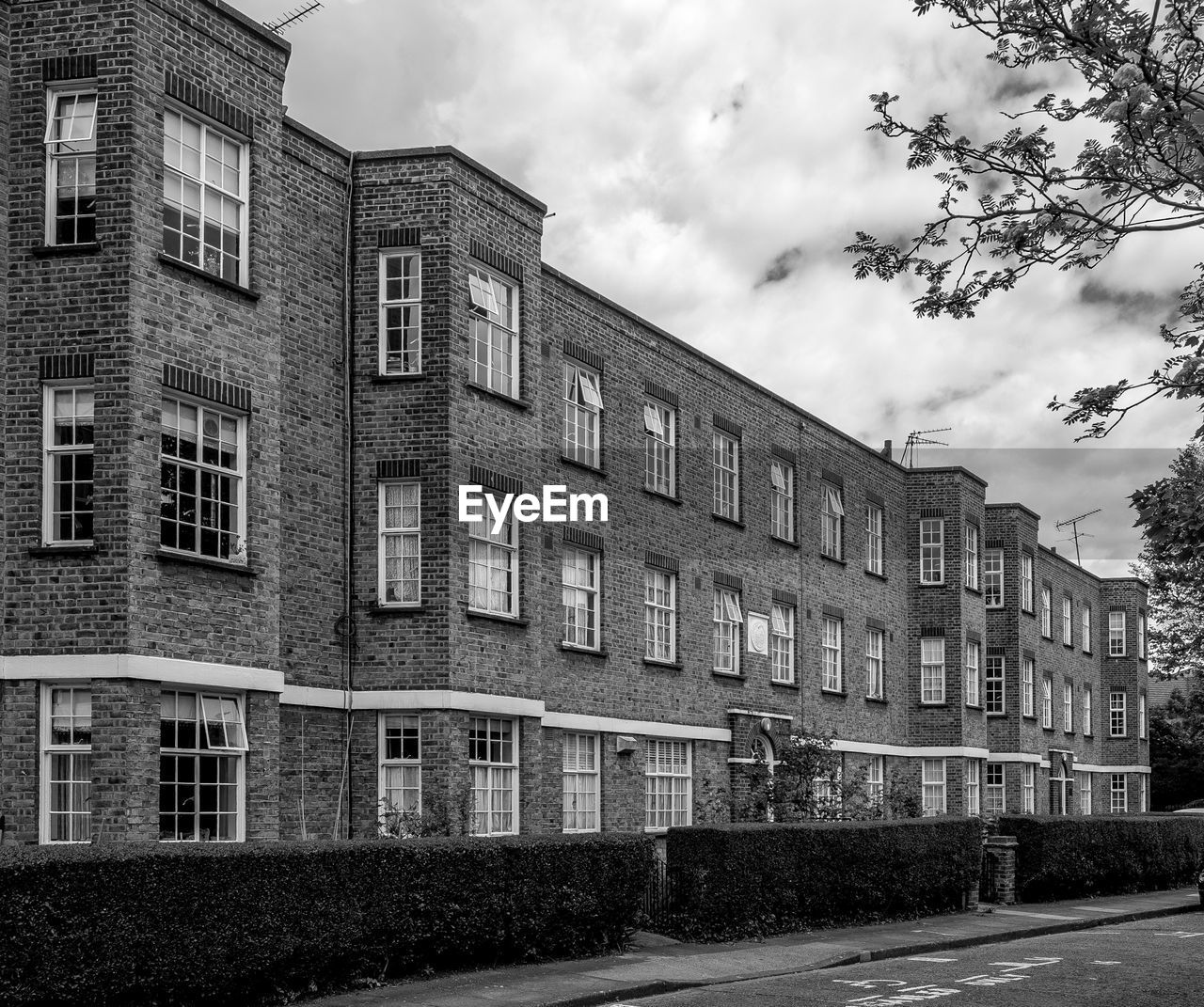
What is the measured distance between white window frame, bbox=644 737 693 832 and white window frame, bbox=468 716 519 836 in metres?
5.54

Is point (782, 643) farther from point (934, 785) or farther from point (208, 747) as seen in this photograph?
point (208, 747)

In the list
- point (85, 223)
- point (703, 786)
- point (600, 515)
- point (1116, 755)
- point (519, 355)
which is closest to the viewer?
point (85, 223)

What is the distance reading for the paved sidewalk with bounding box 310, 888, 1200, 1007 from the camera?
50.6 ft

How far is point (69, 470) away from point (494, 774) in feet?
25.3

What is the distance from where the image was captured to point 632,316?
28547 mm

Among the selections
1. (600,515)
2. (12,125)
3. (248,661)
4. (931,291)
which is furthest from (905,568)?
(931,291)

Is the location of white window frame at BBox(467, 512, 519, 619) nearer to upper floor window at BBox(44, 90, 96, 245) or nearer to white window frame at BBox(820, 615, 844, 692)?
upper floor window at BBox(44, 90, 96, 245)

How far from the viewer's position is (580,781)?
25891 mm

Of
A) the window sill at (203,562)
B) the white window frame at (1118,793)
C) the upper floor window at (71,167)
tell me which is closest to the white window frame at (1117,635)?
the white window frame at (1118,793)

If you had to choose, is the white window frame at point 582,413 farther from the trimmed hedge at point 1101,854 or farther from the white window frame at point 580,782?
the trimmed hedge at point 1101,854

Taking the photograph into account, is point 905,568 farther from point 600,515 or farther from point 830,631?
point 600,515

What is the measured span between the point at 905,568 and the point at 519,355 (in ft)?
65.7

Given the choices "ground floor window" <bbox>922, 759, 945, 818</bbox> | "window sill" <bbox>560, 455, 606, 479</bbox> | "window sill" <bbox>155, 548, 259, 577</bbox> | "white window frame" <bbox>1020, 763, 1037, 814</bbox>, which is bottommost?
"white window frame" <bbox>1020, 763, 1037, 814</bbox>

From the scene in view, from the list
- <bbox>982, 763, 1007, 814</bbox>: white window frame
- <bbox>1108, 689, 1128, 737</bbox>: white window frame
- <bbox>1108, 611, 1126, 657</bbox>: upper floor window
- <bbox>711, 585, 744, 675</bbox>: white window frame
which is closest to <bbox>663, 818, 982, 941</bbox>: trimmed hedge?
<bbox>711, 585, 744, 675</bbox>: white window frame
